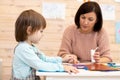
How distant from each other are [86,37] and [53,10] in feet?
2.28

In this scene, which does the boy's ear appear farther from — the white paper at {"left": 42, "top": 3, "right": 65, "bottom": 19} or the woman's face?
the white paper at {"left": 42, "top": 3, "right": 65, "bottom": 19}

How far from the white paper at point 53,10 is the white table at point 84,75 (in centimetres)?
131

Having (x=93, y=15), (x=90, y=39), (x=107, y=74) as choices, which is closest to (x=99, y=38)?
(x=90, y=39)

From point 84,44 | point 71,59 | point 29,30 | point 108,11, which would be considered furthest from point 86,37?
point 108,11

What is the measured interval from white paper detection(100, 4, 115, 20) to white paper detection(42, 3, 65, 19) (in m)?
0.44

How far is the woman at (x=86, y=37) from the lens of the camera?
6.48 ft

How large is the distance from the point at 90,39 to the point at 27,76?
0.75m

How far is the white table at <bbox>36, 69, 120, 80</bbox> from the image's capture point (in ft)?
4.44

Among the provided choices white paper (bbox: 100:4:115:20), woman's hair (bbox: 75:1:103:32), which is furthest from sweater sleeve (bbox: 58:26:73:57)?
white paper (bbox: 100:4:115:20)

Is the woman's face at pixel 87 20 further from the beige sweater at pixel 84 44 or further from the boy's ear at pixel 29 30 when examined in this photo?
the boy's ear at pixel 29 30

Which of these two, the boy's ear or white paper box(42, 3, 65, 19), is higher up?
white paper box(42, 3, 65, 19)

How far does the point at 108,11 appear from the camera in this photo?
8.80 ft

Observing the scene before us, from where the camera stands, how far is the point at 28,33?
1.53 m

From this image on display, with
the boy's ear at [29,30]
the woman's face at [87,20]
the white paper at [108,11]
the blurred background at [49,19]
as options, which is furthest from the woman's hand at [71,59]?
the white paper at [108,11]
